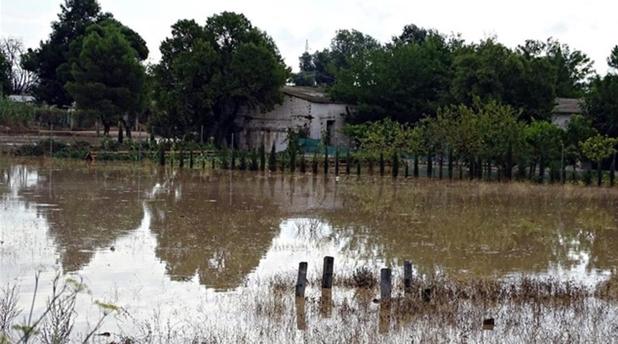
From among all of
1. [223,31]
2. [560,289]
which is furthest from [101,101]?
[560,289]

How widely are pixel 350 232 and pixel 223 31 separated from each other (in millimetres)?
27468

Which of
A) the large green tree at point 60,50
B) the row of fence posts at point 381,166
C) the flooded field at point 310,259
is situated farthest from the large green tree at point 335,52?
the flooded field at point 310,259

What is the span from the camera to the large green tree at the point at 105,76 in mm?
42000

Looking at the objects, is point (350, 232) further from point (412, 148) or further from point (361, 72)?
point (361, 72)

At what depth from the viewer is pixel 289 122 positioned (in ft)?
147

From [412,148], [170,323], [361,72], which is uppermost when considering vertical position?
[361,72]

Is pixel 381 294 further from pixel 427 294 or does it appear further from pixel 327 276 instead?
pixel 327 276

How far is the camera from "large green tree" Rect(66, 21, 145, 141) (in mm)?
42000

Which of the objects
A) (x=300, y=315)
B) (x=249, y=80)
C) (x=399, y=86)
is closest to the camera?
(x=300, y=315)

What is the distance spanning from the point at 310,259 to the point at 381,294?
3906mm

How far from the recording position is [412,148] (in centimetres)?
3381

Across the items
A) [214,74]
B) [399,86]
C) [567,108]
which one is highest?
[214,74]

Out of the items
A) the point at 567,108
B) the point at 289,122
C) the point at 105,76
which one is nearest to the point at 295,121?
the point at 289,122

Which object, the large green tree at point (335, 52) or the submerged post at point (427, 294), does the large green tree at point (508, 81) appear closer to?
the submerged post at point (427, 294)
